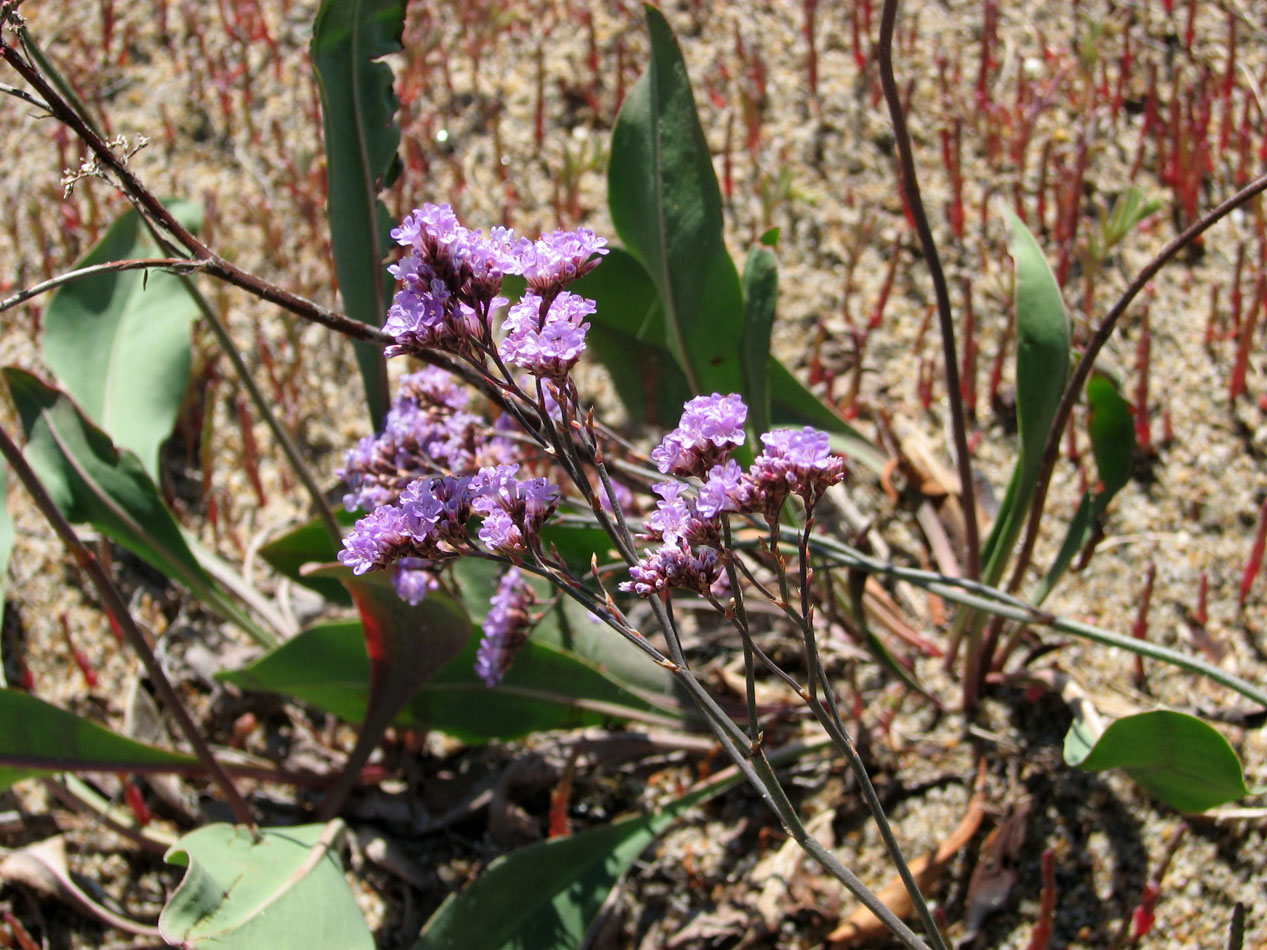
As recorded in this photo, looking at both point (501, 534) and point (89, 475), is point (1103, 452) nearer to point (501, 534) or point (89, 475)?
point (501, 534)

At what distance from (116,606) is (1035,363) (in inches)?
59.4

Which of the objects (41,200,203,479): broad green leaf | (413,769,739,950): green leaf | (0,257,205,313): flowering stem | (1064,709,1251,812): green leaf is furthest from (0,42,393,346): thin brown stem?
(1064,709,1251,812): green leaf

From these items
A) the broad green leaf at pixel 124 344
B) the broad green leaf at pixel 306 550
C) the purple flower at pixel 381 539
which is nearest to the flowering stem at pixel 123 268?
the purple flower at pixel 381 539

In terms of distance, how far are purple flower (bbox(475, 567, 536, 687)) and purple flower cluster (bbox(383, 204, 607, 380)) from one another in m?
0.53

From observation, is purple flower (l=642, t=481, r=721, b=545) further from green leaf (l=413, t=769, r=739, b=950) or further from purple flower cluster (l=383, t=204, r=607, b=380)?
green leaf (l=413, t=769, r=739, b=950)

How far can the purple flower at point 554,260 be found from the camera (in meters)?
1.28

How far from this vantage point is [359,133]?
72.1 inches

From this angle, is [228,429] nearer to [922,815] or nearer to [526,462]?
[526,462]

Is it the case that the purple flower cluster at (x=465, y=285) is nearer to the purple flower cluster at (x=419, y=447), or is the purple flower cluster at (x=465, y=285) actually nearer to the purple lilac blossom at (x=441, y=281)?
the purple lilac blossom at (x=441, y=281)

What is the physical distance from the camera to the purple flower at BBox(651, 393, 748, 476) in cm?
119

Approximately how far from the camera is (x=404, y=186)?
3088 millimetres

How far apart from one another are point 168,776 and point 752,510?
156cm

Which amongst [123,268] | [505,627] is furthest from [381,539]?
[505,627]

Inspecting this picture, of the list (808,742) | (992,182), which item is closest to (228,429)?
(808,742)
